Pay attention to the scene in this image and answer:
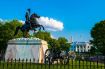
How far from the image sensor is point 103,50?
87.3m

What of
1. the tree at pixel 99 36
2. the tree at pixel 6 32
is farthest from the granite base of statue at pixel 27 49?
the tree at pixel 99 36

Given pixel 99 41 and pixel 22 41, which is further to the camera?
pixel 99 41

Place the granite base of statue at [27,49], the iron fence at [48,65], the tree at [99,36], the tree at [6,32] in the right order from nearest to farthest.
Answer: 1. the iron fence at [48,65]
2. the granite base of statue at [27,49]
3. the tree at [6,32]
4. the tree at [99,36]

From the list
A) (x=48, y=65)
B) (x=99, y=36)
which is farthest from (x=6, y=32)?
(x=48, y=65)

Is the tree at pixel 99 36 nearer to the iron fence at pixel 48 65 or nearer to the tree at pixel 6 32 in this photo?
the tree at pixel 6 32

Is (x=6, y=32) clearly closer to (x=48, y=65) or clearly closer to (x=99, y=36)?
(x=99, y=36)

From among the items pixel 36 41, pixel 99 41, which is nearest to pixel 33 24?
pixel 36 41

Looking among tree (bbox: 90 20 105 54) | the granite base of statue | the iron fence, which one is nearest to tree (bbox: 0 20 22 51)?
tree (bbox: 90 20 105 54)

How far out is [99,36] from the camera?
8738 cm

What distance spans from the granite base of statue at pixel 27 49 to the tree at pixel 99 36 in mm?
53605

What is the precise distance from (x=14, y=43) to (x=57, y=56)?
4780 millimetres

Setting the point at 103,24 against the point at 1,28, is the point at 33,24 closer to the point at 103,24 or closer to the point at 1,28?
the point at 1,28

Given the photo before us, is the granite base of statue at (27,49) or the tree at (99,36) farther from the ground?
the tree at (99,36)

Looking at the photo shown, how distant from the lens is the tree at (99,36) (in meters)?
86.6
